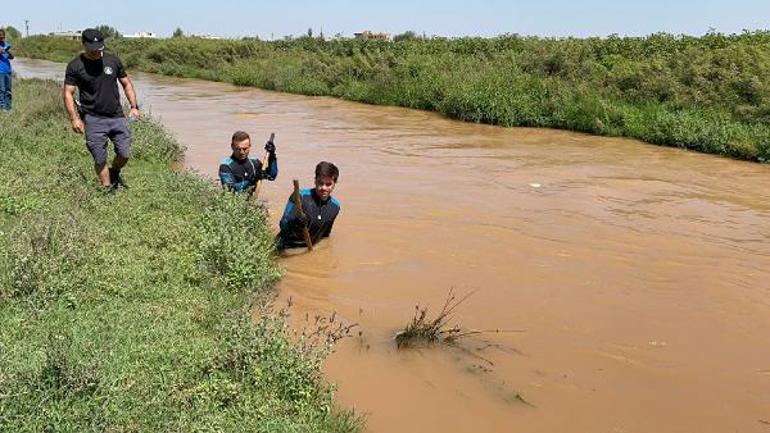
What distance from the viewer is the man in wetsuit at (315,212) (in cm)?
662

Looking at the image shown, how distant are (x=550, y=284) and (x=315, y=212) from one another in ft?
7.66

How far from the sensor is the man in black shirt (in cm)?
685

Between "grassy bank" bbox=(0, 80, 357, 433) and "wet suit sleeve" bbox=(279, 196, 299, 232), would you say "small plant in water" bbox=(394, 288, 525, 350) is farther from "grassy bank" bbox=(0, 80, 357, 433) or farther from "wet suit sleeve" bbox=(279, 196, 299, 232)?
"wet suit sleeve" bbox=(279, 196, 299, 232)

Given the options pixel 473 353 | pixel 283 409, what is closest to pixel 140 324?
pixel 283 409

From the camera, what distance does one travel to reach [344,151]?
13.9 meters

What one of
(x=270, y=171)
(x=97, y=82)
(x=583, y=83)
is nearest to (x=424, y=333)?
(x=270, y=171)

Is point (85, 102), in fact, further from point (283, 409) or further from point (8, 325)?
point (283, 409)

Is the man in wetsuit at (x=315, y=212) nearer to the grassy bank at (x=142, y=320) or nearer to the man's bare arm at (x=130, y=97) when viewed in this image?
the grassy bank at (x=142, y=320)

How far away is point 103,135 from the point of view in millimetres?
7168

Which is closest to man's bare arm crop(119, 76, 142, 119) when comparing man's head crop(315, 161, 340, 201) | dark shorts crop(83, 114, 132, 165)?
dark shorts crop(83, 114, 132, 165)

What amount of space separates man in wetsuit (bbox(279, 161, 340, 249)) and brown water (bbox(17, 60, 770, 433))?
0.66 ft

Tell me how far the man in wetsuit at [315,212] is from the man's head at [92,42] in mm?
2370

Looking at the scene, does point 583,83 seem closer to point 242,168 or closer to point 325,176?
point 242,168

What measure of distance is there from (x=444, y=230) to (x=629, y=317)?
113 inches
